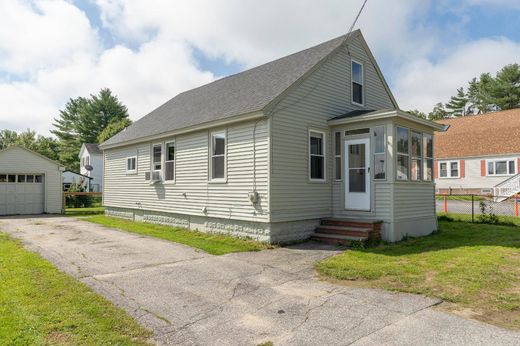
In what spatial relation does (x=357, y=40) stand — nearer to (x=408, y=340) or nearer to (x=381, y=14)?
(x=381, y=14)

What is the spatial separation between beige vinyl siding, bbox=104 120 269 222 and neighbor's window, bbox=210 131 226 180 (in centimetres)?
24

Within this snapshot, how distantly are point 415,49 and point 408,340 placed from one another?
11.8m

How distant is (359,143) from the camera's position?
409 inches

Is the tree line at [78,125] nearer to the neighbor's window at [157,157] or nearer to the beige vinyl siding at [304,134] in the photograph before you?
the neighbor's window at [157,157]

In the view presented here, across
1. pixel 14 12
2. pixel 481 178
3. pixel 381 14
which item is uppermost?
pixel 381 14

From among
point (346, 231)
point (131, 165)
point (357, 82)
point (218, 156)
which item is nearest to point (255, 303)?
point (346, 231)

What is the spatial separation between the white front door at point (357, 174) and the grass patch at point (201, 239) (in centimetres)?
292

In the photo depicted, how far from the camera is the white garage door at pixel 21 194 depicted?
19953mm

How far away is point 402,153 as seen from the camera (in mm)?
10148

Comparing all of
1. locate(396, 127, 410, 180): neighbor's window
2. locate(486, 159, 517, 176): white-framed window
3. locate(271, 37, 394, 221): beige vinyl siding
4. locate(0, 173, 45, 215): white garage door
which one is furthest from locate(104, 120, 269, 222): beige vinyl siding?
locate(486, 159, 517, 176): white-framed window

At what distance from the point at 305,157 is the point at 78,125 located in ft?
179

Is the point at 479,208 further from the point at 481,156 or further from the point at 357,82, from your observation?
the point at 481,156

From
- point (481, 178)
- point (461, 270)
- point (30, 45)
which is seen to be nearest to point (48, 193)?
point (30, 45)

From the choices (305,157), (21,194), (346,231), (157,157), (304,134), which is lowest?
(346,231)
